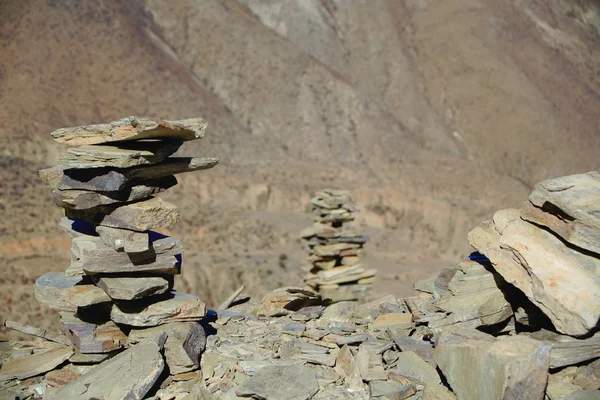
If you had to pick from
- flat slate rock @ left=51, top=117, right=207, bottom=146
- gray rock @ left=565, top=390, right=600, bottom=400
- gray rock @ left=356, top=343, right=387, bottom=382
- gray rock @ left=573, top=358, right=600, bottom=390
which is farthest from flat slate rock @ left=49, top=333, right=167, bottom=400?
gray rock @ left=573, top=358, right=600, bottom=390

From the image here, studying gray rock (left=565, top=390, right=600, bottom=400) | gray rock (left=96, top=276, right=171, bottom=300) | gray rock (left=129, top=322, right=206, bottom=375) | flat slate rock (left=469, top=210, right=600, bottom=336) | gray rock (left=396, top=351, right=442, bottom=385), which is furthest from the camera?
gray rock (left=96, top=276, right=171, bottom=300)

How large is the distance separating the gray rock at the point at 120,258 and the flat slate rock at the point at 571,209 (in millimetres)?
3907

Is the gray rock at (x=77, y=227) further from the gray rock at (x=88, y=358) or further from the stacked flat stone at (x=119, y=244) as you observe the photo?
the gray rock at (x=88, y=358)

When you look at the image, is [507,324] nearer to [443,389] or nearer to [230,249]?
[443,389]

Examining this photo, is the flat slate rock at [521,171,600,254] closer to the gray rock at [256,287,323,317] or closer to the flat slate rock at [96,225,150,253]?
the gray rock at [256,287,323,317]

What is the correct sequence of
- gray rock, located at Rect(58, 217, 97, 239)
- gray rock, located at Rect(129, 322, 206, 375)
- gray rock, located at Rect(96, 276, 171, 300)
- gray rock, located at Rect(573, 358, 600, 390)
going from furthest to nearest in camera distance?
gray rock, located at Rect(58, 217, 97, 239)
gray rock, located at Rect(96, 276, 171, 300)
gray rock, located at Rect(129, 322, 206, 375)
gray rock, located at Rect(573, 358, 600, 390)

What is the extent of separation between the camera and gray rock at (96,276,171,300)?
6117 millimetres

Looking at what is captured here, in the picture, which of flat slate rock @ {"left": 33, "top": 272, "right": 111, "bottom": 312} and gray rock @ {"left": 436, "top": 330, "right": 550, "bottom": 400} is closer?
gray rock @ {"left": 436, "top": 330, "right": 550, "bottom": 400}

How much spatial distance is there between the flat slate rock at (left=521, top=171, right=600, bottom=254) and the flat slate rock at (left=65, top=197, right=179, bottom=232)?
387cm

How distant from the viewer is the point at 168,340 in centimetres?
608

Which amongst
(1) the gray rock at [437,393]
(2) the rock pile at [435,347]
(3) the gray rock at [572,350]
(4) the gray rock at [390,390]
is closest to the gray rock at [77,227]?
(2) the rock pile at [435,347]

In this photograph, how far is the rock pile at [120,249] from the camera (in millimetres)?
6117

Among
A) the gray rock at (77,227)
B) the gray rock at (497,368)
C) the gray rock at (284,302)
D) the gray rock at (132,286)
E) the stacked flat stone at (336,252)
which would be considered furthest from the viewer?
the stacked flat stone at (336,252)

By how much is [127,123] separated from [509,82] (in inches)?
1711
